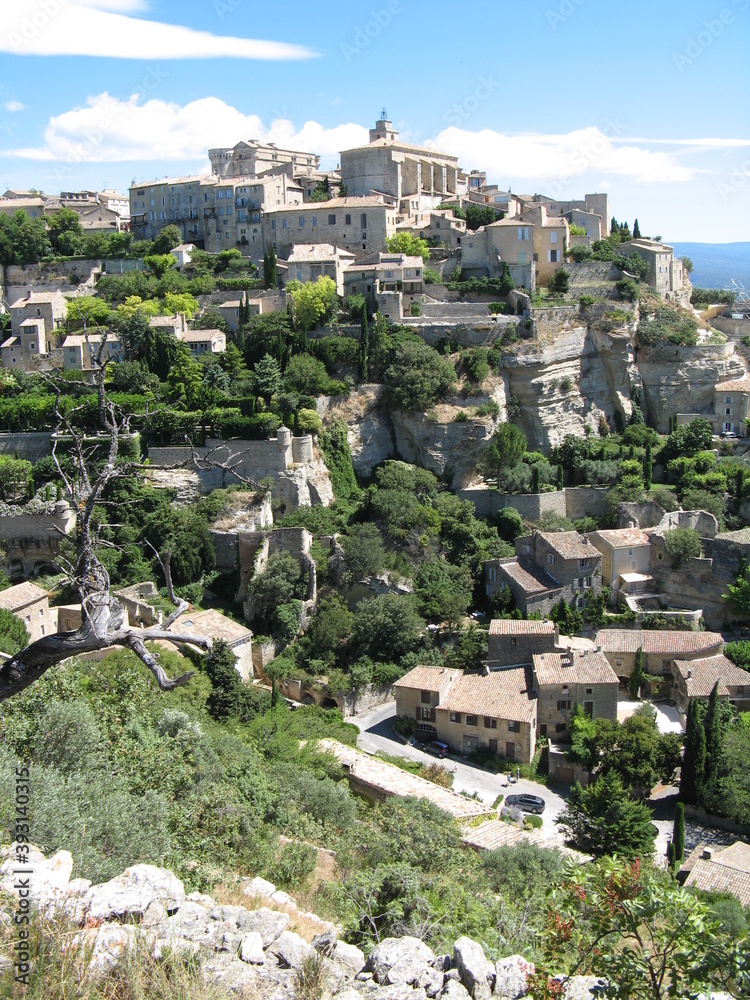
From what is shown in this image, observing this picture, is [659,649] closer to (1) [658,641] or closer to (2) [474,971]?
(1) [658,641]

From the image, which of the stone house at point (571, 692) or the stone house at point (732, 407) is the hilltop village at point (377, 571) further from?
the stone house at point (732, 407)

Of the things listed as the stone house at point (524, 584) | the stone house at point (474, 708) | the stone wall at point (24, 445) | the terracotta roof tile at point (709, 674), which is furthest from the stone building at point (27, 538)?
the terracotta roof tile at point (709, 674)

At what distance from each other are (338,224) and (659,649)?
83.6 ft

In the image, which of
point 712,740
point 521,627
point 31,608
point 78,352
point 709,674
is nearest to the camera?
point 712,740

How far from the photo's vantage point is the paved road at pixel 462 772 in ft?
73.9

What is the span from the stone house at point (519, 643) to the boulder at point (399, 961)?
1986cm

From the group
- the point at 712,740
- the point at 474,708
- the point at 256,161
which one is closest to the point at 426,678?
the point at 474,708

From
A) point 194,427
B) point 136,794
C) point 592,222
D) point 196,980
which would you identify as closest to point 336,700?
point 194,427

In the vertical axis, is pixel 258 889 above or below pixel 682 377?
below

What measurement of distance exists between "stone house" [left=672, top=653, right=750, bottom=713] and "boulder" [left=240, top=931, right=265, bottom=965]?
67.4ft

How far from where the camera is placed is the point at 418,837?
1533 centimetres

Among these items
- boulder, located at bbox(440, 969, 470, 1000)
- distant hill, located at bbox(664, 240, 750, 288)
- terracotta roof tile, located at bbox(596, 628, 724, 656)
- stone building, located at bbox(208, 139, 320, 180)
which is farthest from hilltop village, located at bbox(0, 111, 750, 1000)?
distant hill, located at bbox(664, 240, 750, 288)

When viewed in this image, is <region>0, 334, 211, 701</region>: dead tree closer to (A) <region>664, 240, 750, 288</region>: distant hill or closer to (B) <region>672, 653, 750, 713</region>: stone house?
(B) <region>672, 653, 750, 713</region>: stone house

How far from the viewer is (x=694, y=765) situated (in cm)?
2255
